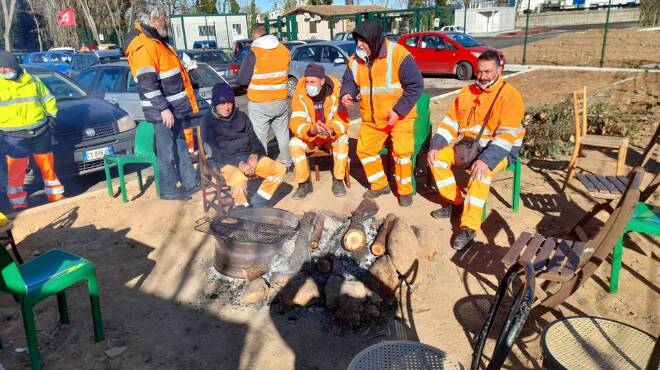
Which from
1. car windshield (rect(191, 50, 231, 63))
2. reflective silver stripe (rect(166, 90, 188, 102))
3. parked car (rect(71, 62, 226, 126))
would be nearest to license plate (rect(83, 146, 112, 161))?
reflective silver stripe (rect(166, 90, 188, 102))

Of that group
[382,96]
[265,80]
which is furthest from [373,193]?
[265,80]

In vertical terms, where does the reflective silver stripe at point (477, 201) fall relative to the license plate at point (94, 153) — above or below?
above

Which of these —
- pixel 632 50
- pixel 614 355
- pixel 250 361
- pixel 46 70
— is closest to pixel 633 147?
pixel 614 355

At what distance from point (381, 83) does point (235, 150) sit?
1681 millimetres

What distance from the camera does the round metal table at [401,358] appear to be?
8.24 ft

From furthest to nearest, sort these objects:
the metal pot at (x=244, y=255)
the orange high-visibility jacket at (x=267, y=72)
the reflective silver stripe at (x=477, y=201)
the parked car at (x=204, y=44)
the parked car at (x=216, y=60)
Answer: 1. the parked car at (x=204, y=44)
2. the parked car at (x=216, y=60)
3. the orange high-visibility jacket at (x=267, y=72)
4. the reflective silver stripe at (x=477, y=201)
5. the metal pot at (x=244, y=255)

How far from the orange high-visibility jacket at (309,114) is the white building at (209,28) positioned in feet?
88.6

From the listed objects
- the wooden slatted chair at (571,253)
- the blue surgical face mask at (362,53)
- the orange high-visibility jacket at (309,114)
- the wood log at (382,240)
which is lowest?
the wood log at (382,240)

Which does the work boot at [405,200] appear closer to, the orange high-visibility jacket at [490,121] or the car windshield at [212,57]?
the orange high-visibility jacket at [490,121]

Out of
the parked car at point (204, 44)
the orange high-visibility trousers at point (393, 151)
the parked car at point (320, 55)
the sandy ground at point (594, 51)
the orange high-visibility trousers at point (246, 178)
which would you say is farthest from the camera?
the parked car at point (204, 44)

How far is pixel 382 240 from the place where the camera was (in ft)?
14.2

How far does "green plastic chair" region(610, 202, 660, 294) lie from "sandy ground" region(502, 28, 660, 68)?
49.5ft

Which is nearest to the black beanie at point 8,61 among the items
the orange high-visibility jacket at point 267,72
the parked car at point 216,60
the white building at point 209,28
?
the orange high-visibility jacket at point 267,72

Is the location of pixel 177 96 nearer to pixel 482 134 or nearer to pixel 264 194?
pixel 264 194
